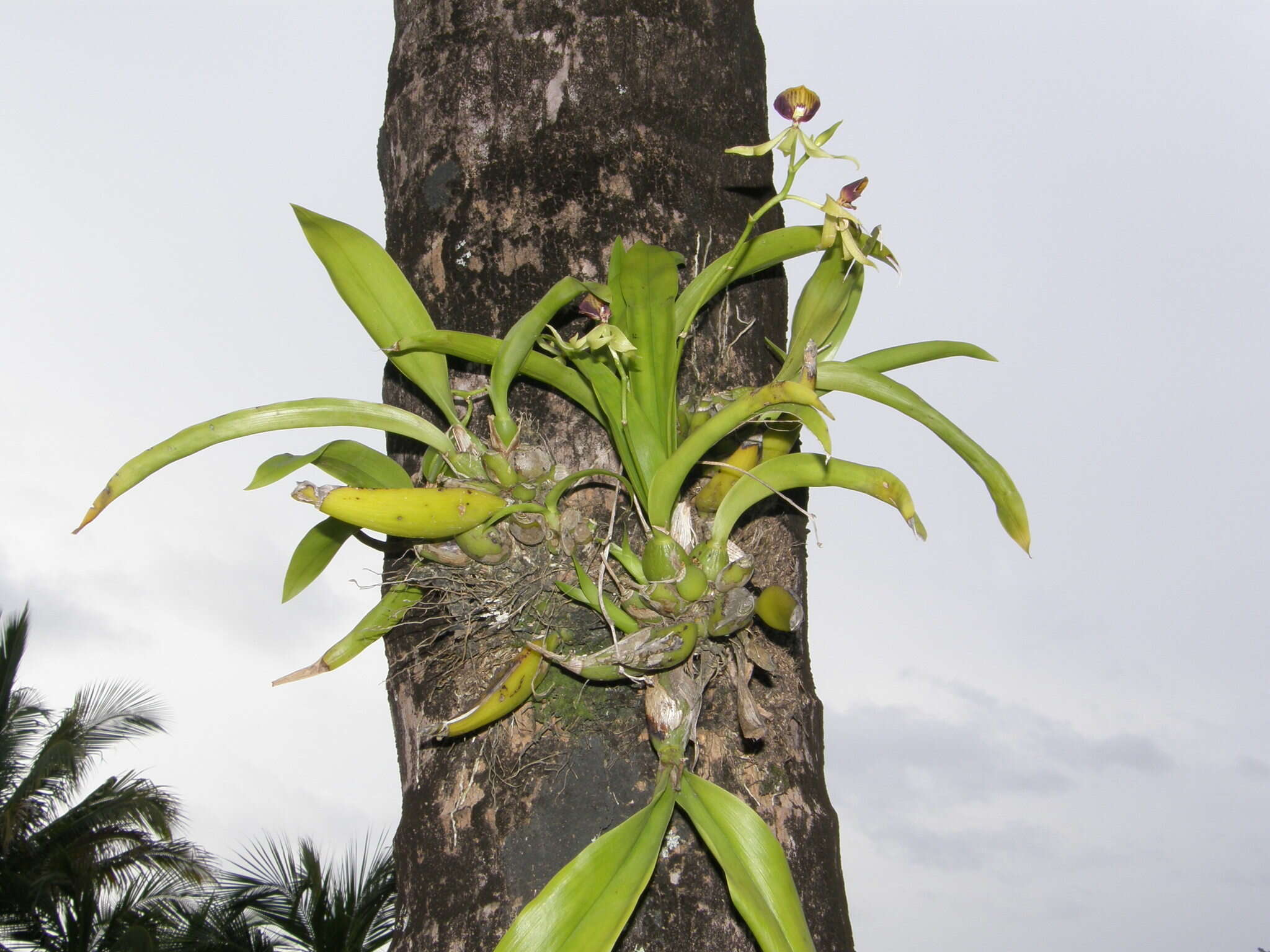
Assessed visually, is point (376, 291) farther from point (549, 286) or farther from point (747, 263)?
point (747, 263)

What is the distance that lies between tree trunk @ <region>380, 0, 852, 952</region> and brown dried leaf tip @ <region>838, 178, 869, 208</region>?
0.21m

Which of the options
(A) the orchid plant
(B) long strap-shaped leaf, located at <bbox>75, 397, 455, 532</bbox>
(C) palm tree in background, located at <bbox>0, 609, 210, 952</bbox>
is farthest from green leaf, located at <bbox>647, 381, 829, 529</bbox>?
(C) palm tree in background, located at <bbox>0, 609, 210, 952</bbox>

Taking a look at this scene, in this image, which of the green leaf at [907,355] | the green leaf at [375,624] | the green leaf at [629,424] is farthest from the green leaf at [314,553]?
the green leaf at [907,355]

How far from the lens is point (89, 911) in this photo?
7586 mm

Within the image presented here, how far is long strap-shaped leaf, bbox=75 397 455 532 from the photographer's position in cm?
101

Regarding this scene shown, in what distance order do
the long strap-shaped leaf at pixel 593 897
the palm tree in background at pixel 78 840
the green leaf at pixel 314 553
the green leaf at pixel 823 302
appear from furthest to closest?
the palm tree in background at pixel 78 840, the green leaf at pixel 314 553, the green leaf at pixel 823 302, the long strap-shaped leaf at pixel 593 897

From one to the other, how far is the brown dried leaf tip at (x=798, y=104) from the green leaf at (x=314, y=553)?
676mm

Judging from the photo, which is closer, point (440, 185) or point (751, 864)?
point (751, 864)

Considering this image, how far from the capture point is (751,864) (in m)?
0.98

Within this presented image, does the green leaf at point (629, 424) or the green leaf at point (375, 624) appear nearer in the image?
the green leaf at point (629, 424)

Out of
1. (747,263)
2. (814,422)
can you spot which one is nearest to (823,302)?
(747,263)

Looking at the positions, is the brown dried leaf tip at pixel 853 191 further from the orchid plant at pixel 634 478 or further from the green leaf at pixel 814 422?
the green leaf at pixel 814 422

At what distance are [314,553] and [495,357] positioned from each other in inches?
15.2

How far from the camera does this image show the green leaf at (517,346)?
1.00 metres
